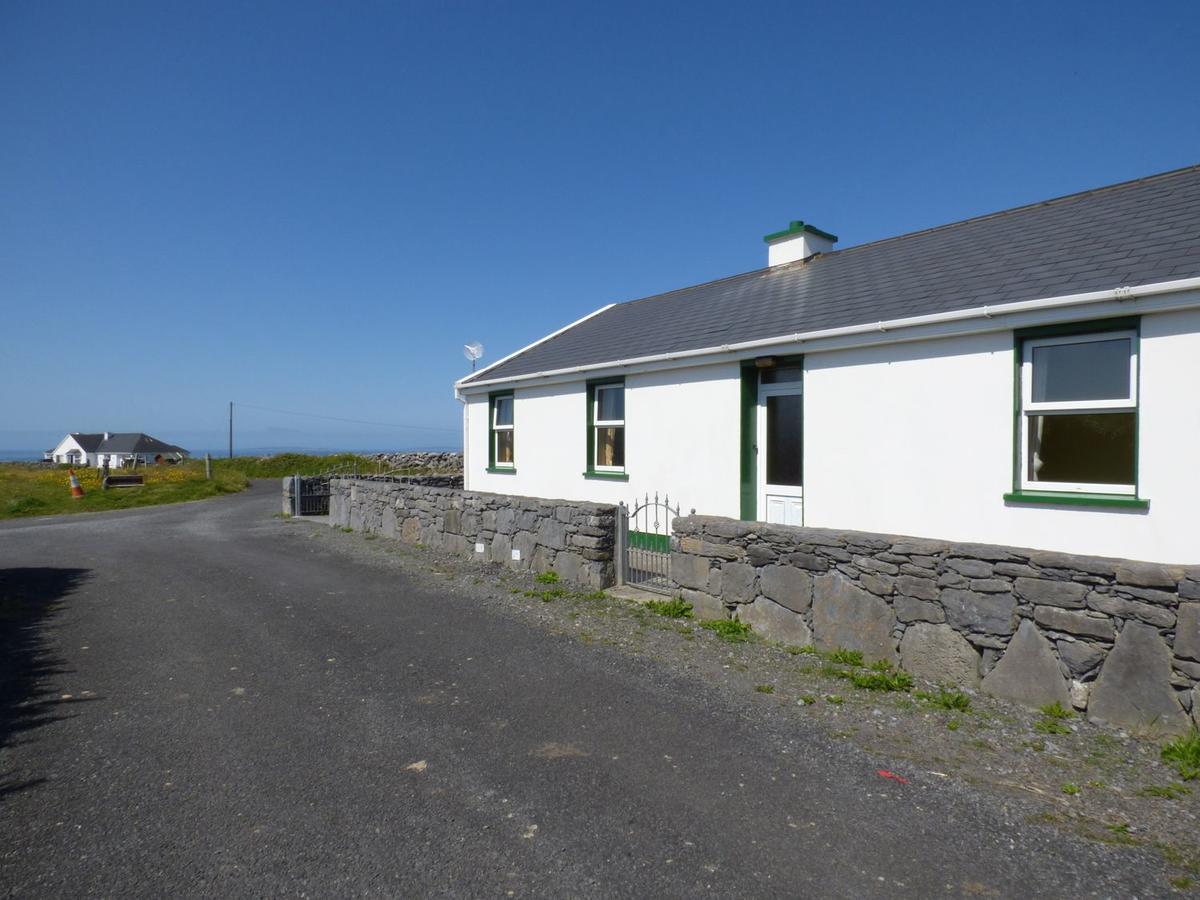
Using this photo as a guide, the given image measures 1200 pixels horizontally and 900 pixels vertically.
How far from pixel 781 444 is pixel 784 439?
9cm

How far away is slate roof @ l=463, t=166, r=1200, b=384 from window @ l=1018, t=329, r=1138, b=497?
23.9 inches

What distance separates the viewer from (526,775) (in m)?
4.27

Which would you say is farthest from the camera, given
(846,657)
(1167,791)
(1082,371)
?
(1082,371)

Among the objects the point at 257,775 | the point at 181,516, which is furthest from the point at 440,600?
the point at 181,516

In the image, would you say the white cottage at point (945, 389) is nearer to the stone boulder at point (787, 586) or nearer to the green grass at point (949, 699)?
the stone boulder at point (787, 586)

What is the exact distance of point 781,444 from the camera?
10492 millimetres

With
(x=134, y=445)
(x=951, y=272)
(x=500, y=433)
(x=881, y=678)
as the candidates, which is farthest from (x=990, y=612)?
(x=134, y=445)

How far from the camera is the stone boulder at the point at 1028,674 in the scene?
5.12 m

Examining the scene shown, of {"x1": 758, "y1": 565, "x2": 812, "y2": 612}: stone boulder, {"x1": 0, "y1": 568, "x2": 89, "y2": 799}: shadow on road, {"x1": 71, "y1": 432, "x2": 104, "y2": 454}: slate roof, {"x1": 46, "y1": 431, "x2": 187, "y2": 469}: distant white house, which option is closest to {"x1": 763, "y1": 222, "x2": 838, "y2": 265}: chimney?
{"x1": 758, "y1": 565, "x2": 812, "y2": 612}: stone boulder

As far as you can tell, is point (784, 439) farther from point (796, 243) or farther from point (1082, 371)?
point (796, 243)

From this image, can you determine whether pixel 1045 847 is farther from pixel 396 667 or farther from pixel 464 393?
pixel 464 393

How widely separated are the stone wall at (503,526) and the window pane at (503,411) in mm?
2693

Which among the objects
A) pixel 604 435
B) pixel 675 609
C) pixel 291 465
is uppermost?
pixel 604 435

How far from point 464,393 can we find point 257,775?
12907 mm
